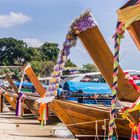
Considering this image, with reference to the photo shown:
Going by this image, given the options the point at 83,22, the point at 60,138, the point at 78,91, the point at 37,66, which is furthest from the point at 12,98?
the point at 37,66

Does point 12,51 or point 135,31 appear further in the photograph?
point 12,51

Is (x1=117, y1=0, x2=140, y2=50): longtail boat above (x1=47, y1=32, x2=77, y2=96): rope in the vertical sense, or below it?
above

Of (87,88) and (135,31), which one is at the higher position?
(135,31)

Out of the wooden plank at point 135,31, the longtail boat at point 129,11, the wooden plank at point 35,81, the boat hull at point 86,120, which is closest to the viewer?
the longtail boat at point 129,11

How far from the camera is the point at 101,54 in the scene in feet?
25.0

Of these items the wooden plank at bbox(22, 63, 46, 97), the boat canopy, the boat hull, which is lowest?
the boat hull

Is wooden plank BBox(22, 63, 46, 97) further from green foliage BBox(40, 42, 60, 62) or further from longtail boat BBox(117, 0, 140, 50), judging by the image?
green foliage BBox(40, 42, 60, 62)

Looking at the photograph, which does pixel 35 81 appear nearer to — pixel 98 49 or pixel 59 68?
pixel 98 49

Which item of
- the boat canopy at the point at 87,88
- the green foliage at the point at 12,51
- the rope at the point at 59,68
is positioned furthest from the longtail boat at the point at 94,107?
the green foliage at the point at 12,51

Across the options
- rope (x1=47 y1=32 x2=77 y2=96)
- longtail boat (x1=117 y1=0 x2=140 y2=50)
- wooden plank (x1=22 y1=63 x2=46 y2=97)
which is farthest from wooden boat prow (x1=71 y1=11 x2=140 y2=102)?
wooden plank (x1=22 y1=63 x2=46 y2=97)

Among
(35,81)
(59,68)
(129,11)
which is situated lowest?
(35,81)

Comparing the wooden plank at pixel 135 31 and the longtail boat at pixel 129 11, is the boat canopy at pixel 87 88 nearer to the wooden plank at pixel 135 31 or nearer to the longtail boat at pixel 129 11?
the wooden plank at pixel 135 31

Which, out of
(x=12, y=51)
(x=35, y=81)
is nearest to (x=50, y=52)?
(x=12, y=51)

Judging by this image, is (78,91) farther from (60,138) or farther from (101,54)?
(101,54)
